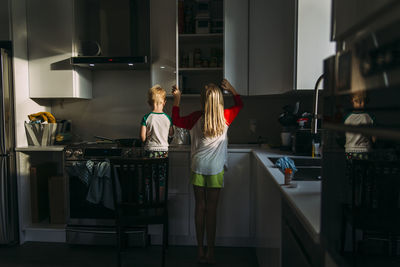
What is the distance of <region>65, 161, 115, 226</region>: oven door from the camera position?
2781mm

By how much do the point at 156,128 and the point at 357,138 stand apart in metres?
2.18

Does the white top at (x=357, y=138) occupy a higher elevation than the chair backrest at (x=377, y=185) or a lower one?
higher

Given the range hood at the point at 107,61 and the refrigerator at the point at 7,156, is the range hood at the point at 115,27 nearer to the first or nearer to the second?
the range hood at the point at 107,61

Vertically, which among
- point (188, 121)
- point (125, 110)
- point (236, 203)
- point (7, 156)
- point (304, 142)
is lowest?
point (236, 203)

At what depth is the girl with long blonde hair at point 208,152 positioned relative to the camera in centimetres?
236

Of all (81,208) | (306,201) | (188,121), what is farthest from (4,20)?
(306,201)

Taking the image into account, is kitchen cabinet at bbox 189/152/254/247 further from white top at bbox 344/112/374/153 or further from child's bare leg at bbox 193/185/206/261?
white top at bbox 344/112/374/153

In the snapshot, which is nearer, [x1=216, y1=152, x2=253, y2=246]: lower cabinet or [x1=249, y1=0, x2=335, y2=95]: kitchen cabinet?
[x1=249, y1=0, x2=335, y2=95]: kitchen cabinet

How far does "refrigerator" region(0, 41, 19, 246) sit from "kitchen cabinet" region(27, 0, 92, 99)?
0.26m

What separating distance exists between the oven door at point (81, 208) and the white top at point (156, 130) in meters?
0.67

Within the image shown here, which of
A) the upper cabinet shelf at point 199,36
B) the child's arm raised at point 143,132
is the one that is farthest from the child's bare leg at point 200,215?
the upper cabinet shelf at point 199,36

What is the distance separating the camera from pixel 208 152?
2.42 meters

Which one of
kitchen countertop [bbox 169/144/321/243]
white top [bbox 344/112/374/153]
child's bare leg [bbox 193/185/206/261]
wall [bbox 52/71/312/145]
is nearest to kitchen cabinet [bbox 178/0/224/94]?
wall [bbox 52/71/312/145]

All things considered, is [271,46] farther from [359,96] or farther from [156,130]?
[359,96]
